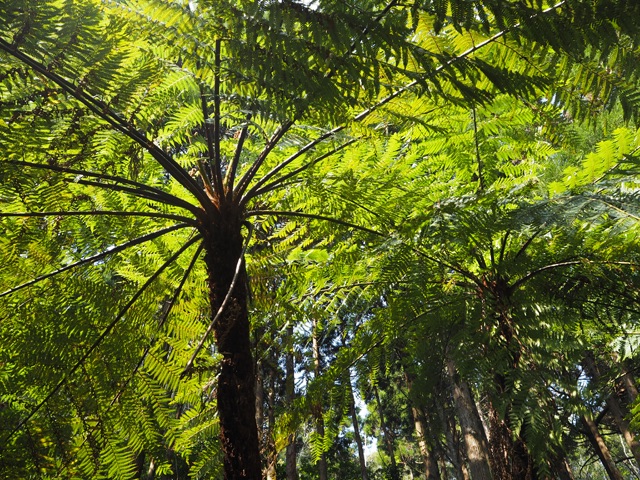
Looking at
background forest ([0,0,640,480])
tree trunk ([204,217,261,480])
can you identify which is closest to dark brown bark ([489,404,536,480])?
background forest ([0,0,640,480])

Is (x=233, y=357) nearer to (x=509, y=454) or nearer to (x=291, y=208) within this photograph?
(x=291, y=208)

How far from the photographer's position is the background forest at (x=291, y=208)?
4.81 ft

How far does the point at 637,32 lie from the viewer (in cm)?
127

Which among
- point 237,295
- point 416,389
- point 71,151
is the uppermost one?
point 71,151

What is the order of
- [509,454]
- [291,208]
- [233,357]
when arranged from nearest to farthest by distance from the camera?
[233,357]
[509,454]
[291,208]

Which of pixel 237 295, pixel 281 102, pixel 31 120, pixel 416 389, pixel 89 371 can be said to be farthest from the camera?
pixel 416 389

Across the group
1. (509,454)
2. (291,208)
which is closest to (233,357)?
(291,208)

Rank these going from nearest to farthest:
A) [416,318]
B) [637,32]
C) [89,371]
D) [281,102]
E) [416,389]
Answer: [637,32] < [281,102] < [89,371] < [416,318] < [416,389]

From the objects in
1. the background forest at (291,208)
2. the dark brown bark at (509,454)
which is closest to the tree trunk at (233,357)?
the background forest at (291,208)

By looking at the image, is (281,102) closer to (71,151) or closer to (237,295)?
(237,295)

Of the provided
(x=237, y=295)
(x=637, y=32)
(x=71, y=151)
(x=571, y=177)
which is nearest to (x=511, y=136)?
(x=571, y=177)

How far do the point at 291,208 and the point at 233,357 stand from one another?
1185 millimetres

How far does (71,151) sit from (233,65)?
1061 millimetres

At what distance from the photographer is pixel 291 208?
2764mm
